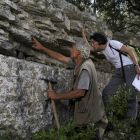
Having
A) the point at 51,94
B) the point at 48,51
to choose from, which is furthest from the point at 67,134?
the point at 48,51

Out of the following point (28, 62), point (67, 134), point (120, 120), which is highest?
point (28, 62)

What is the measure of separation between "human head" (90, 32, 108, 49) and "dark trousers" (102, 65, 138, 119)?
719mm

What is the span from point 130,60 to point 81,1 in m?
8.94

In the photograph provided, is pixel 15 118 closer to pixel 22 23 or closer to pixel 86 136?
pixel 86 136

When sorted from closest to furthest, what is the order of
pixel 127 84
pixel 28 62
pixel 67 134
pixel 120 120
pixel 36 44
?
pixel 67 134
pixel 28 62
pixel 36 44
pixel 127 84
pixel 120 120

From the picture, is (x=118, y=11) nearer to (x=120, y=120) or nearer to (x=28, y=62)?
(x=120, y=120)

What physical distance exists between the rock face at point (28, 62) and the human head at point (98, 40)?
0.73m

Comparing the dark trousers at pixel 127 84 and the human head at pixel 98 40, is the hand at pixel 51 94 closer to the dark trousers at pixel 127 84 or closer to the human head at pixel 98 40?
the human head at pixel 98 40

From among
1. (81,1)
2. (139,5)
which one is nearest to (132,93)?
(81,1)

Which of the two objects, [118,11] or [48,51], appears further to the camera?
[118,11]

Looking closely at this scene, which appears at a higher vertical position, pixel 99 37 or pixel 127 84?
pixel 99 37

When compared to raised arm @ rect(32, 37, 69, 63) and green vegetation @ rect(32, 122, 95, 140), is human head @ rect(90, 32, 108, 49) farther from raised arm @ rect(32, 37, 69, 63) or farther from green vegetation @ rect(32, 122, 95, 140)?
green vegetation @ rect(32, 122, 95, 140)

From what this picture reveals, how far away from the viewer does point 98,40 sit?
310 inches

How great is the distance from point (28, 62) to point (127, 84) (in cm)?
212
